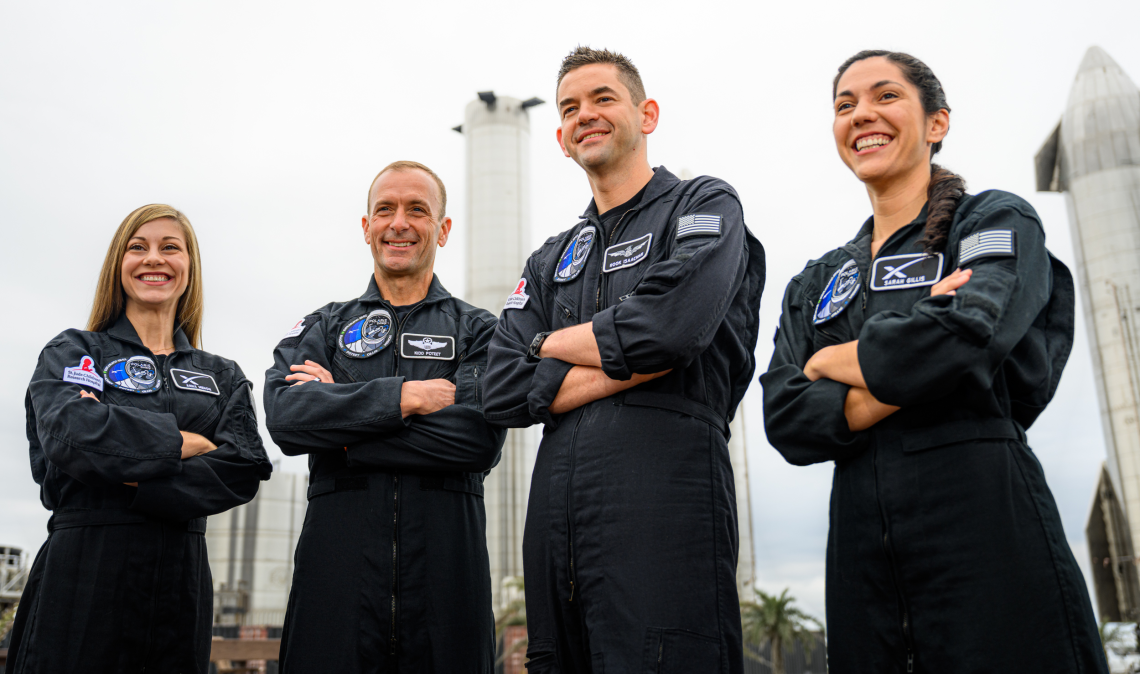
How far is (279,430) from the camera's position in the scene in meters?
3.27

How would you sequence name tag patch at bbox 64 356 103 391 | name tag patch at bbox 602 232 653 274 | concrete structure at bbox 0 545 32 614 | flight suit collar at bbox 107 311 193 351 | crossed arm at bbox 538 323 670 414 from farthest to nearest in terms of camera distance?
concrete structure at bbox 0 545 32 614 → flight suit collar at bbox 107 311 193 351 → name tag patch at bbox 64 356 103 391 → name tag patch at bbox 602 232 653 274 → crossed arm at bbox 538 323 670 414

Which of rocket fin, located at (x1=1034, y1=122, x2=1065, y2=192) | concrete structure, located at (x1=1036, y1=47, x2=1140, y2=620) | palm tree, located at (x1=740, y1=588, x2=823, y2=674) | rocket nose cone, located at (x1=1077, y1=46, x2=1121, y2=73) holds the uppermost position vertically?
rocket nose cone, located at (x1=1077, y1=46, x2=1121, y2=73)

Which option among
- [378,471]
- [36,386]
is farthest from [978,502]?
[36,386]

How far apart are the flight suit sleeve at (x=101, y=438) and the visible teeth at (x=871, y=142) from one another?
282cm

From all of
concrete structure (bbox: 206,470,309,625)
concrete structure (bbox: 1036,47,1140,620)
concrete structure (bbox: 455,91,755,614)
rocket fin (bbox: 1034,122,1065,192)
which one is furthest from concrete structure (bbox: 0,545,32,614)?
rocket fin (bbox: 1034,122,1065,192)

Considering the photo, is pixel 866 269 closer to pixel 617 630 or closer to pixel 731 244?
pixel 731 244

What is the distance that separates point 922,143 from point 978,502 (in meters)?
1.21

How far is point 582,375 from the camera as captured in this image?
269cm

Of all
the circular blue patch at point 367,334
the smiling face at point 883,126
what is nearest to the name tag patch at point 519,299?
the circular blue patch at point 367,334

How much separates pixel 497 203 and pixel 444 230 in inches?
1279

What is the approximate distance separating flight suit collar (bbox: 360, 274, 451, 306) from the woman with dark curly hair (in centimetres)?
164

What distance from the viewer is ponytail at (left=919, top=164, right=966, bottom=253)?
8.25 ft

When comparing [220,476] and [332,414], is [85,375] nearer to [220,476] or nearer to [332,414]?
[220,476]

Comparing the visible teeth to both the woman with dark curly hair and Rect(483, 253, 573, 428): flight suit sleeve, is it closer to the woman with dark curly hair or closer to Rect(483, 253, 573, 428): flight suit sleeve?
the woman with dark curly hair
